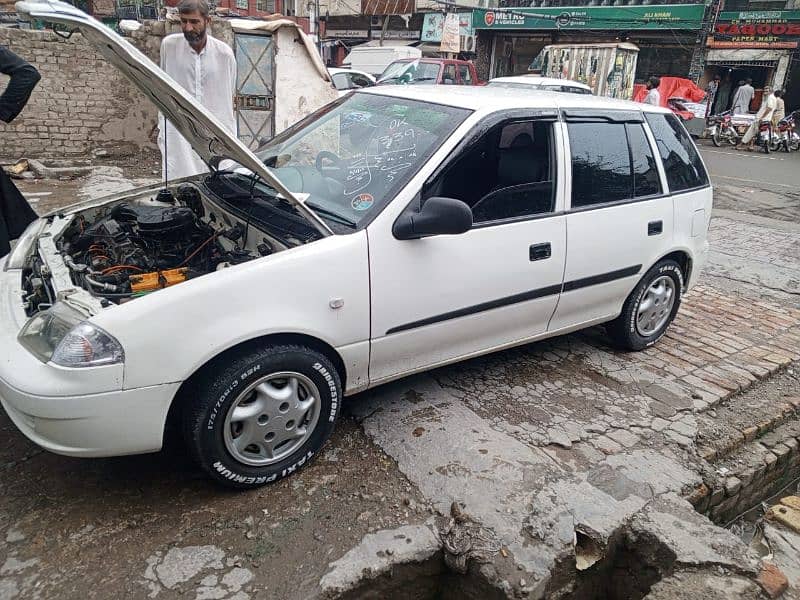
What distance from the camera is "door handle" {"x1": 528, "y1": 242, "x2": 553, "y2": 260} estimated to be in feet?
10.9

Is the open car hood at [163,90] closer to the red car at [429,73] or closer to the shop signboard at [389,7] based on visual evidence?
the red car at [429,73]

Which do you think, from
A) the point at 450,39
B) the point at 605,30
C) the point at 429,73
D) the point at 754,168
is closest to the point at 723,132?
the point at 754,168

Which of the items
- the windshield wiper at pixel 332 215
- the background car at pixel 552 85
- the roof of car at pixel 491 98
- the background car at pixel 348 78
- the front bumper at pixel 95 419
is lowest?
the front bumper at pixel 95 419

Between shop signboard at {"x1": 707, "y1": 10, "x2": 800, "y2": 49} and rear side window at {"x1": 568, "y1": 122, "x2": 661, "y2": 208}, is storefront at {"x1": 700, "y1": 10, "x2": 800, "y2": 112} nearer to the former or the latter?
shop signboard at {"x1": 707, "y1": 10, "x2": 800, "y2": 49}

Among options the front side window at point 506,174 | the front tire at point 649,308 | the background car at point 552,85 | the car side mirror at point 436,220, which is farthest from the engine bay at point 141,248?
the background car at point 552,85

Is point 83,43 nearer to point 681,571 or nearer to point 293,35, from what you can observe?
point 293,35

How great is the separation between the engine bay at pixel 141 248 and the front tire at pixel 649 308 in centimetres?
246

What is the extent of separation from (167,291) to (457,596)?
1695 millimetres

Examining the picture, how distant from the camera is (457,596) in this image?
2.52 metres

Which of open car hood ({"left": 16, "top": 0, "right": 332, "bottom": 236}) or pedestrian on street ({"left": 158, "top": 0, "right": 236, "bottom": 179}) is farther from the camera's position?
pedestrian on street ({"left": 158, "top": 0, "right": 236, "bottom": 179})

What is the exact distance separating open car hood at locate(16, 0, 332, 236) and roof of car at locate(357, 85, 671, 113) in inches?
41.7

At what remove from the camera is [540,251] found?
3.34m

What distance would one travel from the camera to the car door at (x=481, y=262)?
2.89 meters

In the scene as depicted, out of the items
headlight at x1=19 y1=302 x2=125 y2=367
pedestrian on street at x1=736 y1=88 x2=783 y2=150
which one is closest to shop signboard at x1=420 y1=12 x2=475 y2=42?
pedestrian on street at x1=736 y1=88 x2=783 y2=150
